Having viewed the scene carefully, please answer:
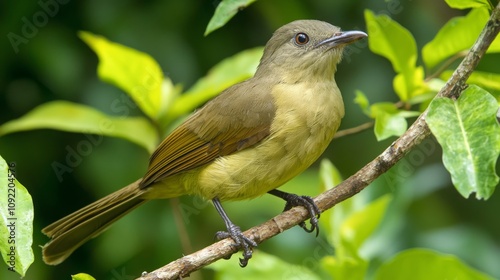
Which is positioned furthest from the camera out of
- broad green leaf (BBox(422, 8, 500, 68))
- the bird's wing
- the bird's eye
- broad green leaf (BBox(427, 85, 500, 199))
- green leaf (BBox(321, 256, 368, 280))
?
the bird's eye

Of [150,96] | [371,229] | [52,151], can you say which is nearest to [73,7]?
[52,151]

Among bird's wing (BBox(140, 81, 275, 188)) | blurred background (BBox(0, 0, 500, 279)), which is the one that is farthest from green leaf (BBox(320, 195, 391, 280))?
bird's wing (BBox(140, 81, 275, 188))

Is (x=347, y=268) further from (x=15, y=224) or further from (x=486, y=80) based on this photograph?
(x=15, y=224)

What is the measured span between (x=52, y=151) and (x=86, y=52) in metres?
0.71

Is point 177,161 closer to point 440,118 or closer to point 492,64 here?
point 440,118

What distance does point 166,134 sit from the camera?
13.7 ft

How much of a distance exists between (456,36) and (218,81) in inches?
50.4

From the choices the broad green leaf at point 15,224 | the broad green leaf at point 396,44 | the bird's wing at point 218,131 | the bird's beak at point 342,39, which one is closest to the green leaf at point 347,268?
the bird's wing at point 218,131

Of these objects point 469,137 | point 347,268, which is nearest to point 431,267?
point 347,268

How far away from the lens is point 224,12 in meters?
2.97

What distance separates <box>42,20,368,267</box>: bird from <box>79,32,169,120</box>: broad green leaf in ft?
0.89

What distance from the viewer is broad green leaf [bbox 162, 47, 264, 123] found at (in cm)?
399

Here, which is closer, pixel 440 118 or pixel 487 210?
pixel 440 118

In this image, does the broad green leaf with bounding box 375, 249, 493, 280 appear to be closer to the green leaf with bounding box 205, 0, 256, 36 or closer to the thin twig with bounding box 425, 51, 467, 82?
the thin twig with bounding box 425, 51, 467, 82
